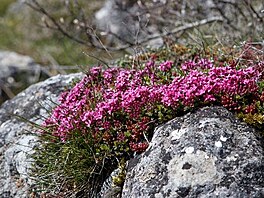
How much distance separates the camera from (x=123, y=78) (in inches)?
155

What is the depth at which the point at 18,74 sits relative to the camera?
9836mm

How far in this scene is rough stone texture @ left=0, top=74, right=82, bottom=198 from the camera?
13.6 ft

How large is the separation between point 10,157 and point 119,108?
136 cm

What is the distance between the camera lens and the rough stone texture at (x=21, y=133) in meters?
4.15

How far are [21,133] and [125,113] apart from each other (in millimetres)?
1365

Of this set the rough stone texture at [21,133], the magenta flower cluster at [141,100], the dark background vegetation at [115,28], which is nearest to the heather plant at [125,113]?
the magenta flower cluster at [141,100]

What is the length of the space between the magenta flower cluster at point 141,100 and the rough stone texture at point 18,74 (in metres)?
5.66

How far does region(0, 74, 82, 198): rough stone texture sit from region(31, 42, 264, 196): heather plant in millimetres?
312

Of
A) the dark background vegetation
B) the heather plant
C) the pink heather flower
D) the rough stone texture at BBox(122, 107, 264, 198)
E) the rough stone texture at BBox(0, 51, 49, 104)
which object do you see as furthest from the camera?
the rough stone texture at BBox(0, 51, 49, 104)

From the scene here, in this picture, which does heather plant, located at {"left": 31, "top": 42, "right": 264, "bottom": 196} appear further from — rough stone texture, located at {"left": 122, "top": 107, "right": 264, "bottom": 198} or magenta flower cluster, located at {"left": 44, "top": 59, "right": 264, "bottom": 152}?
rough stone texture, located at {"left": 122, "top": 107, "right": 264, "bottom": 198}

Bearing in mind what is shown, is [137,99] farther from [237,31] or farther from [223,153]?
[237,31]

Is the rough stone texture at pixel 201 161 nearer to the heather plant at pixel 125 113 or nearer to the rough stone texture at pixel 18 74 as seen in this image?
the heather plant at pixel 125 113

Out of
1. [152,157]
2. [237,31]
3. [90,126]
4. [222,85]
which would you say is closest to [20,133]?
[90,126]

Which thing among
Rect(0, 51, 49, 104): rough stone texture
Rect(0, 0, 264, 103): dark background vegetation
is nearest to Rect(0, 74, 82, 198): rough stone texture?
Rect(0, 0, 264, 103): dark background vegetation
